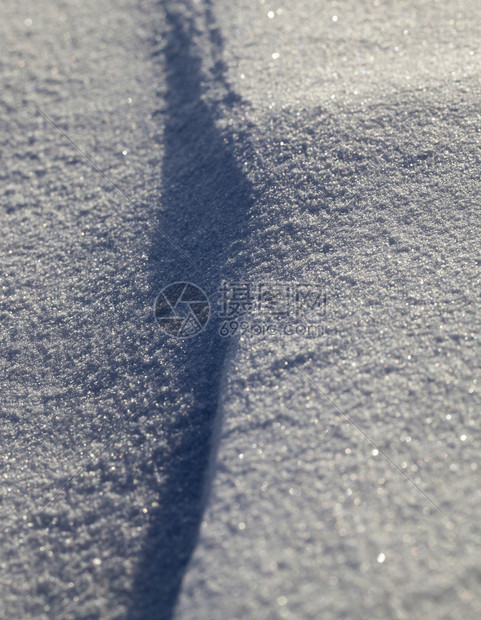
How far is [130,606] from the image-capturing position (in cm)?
89

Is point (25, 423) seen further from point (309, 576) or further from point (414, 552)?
point (414, 552)

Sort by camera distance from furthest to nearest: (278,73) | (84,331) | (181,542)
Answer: (278,73) < (84,331) < (181,542)

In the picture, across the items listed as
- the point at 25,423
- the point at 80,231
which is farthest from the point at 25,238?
the point at 25,423

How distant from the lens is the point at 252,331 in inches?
43.4

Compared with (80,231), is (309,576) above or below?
below

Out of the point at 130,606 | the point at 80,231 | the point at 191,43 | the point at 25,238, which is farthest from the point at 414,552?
the point at 191,43

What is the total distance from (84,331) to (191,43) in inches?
41.1

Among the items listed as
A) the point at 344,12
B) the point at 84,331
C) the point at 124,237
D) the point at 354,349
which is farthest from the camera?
the point at 344,12

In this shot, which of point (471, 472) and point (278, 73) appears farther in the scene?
point (278, 73)

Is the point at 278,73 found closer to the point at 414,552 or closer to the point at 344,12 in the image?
the point at 344,12

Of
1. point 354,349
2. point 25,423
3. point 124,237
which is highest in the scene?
point 124,237

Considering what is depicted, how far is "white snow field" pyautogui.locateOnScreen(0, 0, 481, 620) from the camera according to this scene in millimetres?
861

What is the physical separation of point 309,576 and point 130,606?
0.32 meters

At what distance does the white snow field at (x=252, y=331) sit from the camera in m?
0.86
